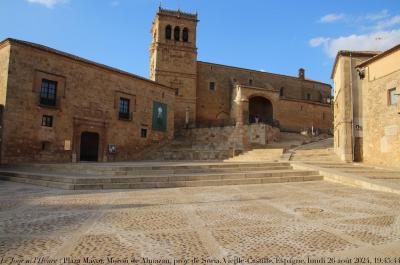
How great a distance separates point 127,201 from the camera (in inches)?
250

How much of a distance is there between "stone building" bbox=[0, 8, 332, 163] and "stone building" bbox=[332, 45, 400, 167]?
6733 millimetres

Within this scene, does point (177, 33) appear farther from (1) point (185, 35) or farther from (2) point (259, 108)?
(2) point (259, 108)

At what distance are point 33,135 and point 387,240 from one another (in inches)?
664

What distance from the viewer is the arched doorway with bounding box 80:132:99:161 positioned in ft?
61.9

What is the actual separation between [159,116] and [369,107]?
48.8 feet

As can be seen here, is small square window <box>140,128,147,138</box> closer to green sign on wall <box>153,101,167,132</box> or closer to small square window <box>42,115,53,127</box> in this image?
green sign on wall <box>153,101,167,132</box>

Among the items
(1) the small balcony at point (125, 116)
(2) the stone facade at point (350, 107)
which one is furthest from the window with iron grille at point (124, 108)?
(2) the stone facade at point (350, 107)

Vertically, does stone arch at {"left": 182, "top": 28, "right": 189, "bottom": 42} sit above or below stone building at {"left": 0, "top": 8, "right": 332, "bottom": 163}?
above

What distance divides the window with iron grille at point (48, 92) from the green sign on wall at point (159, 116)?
796 cm

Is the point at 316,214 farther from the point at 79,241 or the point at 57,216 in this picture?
the point at 57,216

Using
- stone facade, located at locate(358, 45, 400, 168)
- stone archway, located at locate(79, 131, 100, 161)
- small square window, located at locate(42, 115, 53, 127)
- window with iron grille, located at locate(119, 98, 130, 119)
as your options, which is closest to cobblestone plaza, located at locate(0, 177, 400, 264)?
stone facade, located at locate(358, 45, 400, 168)

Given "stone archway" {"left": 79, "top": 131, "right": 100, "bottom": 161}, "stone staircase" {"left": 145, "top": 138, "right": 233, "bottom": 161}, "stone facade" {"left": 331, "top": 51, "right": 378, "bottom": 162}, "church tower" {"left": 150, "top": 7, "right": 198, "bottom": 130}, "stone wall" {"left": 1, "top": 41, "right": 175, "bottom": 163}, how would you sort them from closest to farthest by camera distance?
"stone wall" {"left": 1, "top": 41, "right": 175, "bottom": 163}, "stone facade" {"left": 331, "top": 51, "right": 378, "bottom": 162}, "stone archway" {"left": 79, "top": 131, "right": 100, "bottom": 161}, "stone staircase" {"left": 145, "top": 138, "right": 233, "bottom": 161}, "church tower" {"left": 150, "top": 7, "right": 198, "bottom": 130}

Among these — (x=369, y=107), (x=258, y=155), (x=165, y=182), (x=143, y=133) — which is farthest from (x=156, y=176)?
(x=143, y=133)

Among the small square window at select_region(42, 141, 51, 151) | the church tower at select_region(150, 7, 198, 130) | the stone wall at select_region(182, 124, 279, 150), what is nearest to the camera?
the small square window at select_region(42, 141, 51, 151)
